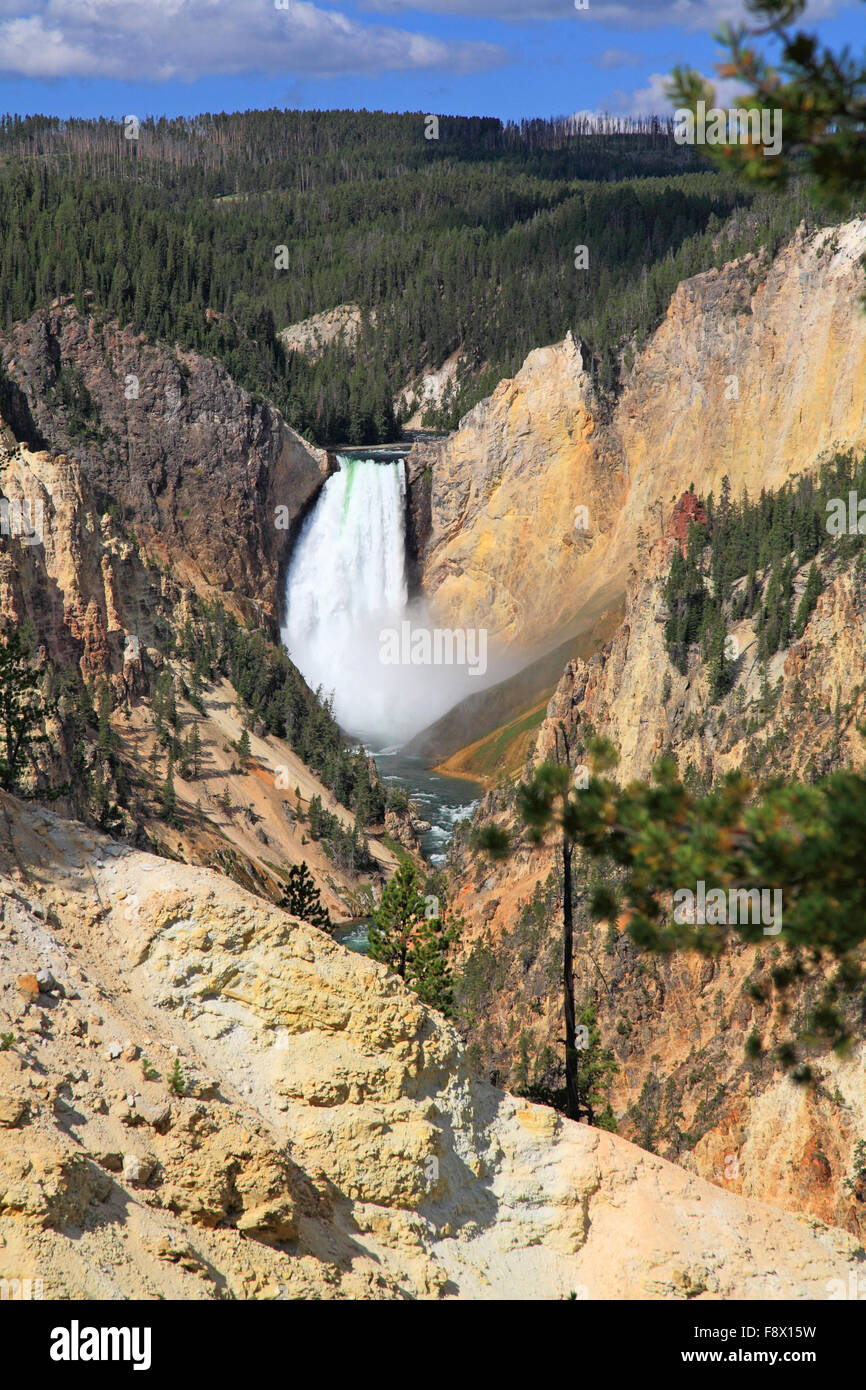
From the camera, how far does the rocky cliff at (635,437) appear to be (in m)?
82.3

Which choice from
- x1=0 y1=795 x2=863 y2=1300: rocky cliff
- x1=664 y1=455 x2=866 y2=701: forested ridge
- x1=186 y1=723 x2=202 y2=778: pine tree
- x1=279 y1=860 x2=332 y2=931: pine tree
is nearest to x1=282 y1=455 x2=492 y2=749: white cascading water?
x1=186 y1=723 x2=202 y2=778: pine tree

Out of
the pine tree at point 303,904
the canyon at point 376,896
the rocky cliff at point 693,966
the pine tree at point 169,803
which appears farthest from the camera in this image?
the pine tree at point 169,803

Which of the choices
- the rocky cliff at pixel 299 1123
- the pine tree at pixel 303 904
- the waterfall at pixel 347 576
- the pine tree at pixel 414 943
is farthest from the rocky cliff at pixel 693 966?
the waterfall at pixel 347 576

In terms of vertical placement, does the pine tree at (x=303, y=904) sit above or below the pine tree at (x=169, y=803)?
above

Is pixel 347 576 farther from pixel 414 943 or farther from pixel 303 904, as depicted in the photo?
pixel 414 943

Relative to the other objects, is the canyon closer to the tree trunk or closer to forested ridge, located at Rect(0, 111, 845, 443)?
the tree trunk

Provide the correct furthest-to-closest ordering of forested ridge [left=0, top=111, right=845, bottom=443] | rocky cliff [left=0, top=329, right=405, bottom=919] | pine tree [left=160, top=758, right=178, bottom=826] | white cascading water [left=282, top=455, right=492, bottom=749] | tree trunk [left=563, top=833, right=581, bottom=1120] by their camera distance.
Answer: white cascading water [left=282, top=455, right=492, bottom=749]
forested ridge [left=0, top=111, right=845, bottom=443]
pine tree [left=160, top=758, right=178, bottom=826]
rocky cliff [left=0, top=329, right=405, bottom=919]
tree trunk [left=563, top=833, right=581, bottom=1120]

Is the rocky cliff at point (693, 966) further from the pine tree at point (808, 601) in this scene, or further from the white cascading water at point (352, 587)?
the white cascading water at point (352, 587)

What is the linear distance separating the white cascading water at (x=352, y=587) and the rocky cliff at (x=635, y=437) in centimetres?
290

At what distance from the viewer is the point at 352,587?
102 metres

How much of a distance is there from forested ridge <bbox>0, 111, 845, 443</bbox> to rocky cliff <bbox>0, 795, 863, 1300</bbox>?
79.3 metres

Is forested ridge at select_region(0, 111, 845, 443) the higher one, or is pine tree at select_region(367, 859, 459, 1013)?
forested ridge at select_region(0, 111, 845, 443)

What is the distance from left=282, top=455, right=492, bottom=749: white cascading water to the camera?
97688 mm

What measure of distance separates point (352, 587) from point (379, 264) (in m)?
75.3
